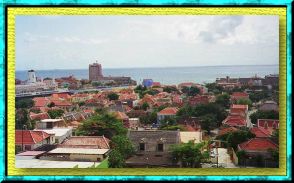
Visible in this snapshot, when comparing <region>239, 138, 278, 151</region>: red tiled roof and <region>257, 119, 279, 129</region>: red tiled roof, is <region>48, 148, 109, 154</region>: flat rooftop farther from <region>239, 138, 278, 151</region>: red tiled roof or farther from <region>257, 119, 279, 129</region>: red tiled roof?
<region>257, 119, 279, 129</region>: red tiled roof

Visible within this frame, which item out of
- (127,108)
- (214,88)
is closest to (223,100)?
(214,88)

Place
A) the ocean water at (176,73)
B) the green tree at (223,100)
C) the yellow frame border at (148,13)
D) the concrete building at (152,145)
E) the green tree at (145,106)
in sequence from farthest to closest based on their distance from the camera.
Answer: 1. the green tree at (145,106)
2. the green tree at (223,100)
3. the ocean water at (176,73)
4. the concrete building at (152,145)
5. the yellow frame border at (148,13)

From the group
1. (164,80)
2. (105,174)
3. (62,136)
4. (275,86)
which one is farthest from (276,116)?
(62,136)

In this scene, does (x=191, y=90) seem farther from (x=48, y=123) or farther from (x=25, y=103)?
(x=25, y=103)

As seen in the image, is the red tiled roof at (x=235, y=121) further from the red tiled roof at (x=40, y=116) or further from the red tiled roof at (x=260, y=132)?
the red tiled roof at (x=40, y=116)

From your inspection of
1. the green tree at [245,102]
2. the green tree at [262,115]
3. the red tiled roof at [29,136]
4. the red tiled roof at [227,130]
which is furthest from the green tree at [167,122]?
the red tiled roof at [29,136]

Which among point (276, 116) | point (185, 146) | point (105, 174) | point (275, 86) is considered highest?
point (275, 86)

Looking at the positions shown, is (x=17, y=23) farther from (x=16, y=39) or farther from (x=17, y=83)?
(x=17, y=83)
